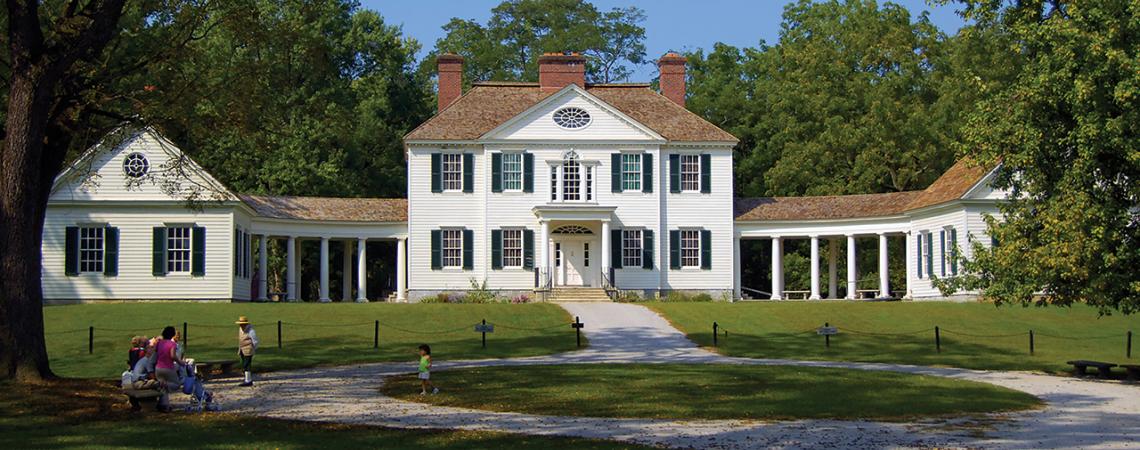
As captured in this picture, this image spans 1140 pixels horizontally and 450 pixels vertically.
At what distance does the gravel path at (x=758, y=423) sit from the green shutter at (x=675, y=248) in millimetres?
21042

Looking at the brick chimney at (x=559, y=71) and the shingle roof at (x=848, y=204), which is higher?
the brick chimney at (x=559, y=71)

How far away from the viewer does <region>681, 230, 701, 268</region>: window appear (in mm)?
46812

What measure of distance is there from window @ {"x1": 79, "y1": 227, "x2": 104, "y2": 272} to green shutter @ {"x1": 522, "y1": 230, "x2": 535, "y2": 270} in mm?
14075

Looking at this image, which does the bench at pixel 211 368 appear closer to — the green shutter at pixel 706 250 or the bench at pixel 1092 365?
the bench at pixel 1092 365

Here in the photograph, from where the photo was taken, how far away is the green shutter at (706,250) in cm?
4675

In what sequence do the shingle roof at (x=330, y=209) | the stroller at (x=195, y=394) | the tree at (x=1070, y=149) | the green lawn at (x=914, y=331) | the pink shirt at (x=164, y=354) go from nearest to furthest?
the stroller at (x=195, y=394)
the pink shirt at (x=164, y=354)
the tree at (x=1070, y=149)
the green lawn at (x=914, y=331)
the shingle roof at (x=330, y=209)

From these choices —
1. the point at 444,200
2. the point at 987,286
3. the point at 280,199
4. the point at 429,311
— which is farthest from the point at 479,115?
the point at 987,286

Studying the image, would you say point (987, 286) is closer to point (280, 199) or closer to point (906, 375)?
→ point (906, 375)

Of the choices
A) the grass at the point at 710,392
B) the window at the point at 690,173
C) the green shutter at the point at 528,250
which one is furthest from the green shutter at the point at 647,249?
the grass at the point at 710,392

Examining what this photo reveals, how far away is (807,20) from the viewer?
6116 cm

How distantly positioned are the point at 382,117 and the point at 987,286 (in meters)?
34.2

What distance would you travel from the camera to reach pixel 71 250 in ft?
133

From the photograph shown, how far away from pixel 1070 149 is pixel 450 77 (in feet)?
93.6

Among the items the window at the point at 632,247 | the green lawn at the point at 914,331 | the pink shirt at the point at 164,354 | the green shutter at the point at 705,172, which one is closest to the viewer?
the pink shirt at the point at 164,354
